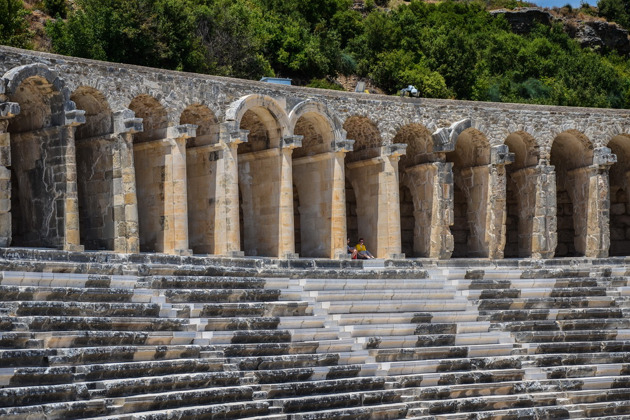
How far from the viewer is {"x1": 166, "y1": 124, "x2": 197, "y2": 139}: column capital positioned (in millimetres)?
27242

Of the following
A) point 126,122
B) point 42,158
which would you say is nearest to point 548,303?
point 126,122

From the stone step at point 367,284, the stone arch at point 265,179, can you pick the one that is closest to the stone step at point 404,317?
the stone step at point 367,284

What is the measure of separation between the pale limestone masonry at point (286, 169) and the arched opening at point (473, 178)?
0.15 ft

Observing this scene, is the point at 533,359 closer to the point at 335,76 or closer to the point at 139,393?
the point at 139,393

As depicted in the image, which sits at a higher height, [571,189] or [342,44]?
[342,44]

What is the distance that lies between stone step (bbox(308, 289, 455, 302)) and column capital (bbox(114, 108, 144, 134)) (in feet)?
16.6

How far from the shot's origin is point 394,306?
26.3 m

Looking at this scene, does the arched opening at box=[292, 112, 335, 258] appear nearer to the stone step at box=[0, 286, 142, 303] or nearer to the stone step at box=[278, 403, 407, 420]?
the stone step at box=[278, 403, 407, 420]

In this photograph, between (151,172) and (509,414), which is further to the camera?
(151,172)

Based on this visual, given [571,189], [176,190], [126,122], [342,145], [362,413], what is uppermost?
[126,122]

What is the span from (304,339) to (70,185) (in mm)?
5715

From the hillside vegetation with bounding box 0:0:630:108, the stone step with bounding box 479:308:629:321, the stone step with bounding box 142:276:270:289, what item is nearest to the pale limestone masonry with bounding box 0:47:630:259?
the stone step with bounding box 142:276:270:289

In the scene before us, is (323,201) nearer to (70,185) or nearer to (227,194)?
(227,194)

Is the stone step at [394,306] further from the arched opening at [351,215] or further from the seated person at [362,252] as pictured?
the arched opening at [351,215]
